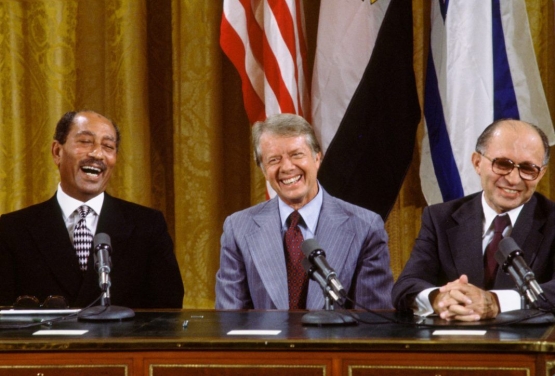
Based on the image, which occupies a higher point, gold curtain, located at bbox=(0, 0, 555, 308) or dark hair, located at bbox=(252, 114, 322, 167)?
gold curtain, located at bbox=(0, 0, 555, 308)

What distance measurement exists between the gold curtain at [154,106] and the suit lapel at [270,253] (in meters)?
1.28

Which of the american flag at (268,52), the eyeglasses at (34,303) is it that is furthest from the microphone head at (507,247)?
the american flag at (268,52)

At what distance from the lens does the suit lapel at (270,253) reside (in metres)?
3.36

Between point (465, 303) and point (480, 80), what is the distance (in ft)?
5.36

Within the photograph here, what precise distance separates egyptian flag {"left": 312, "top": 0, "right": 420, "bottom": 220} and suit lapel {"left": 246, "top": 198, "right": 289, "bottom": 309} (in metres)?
0.84

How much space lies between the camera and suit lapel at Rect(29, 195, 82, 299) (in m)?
3.54

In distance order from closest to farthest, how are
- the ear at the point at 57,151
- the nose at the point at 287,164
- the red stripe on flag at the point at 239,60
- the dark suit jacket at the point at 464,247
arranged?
1. the dark suit jacket at the point at 464,247
2. the nose at the point at 287,164
3. the ear at the point at 57,151
4. the red stripe on flag at the point at 239,60

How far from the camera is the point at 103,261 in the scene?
9.41ft

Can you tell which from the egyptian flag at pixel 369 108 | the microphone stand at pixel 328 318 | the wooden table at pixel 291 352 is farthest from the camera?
the egyptian flag at pixel 369 108

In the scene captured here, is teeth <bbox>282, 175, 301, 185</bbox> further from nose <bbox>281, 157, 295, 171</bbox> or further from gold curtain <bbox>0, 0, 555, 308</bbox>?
gold curtain <bbox>0, 0, 555, 308</bbox>

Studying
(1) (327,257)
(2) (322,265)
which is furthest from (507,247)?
(1) (327,257)

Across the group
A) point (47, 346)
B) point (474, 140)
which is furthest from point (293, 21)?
point (47, 346)

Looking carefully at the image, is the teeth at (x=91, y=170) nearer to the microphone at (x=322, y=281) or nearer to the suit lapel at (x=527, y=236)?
the microphone at (x=322, y=281)

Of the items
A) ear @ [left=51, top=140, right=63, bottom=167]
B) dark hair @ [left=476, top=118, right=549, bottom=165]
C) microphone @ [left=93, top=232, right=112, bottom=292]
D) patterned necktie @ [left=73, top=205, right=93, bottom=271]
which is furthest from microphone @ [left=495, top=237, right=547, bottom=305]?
ear @ [left=51, top=140, right=63, bottom=167]
